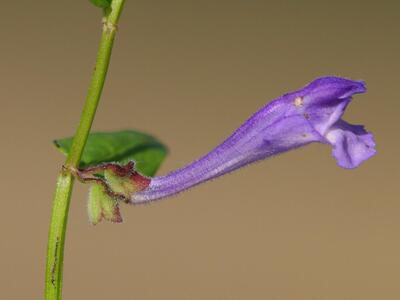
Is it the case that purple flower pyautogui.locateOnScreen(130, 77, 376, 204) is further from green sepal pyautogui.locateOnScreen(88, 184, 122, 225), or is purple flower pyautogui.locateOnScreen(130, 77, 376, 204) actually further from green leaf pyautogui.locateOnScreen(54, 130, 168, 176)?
green leaf pyautogui.locateOnScreen(54, 130, 168, 176)

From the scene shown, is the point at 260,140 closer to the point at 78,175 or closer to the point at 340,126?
→ the point at 340,126

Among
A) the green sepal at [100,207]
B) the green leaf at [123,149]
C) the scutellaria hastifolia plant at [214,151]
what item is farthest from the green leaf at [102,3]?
the green leaf at [123,149]

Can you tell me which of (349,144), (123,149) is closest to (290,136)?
(349,144)

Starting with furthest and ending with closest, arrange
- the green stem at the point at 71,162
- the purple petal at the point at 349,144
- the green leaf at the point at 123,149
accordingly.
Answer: the green leaf at the point at 123,149, the purple petal at the point at 349,144, the green stem at the point at 71,162

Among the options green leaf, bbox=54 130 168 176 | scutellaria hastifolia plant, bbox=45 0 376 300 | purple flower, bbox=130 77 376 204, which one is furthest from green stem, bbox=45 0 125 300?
green leaf, bbox=54 130 168 176

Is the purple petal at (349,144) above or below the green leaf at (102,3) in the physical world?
below

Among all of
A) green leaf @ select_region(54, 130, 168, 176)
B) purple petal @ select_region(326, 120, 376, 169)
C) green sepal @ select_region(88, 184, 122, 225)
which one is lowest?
green sepal @ select_region(88, 184, 122, 225)

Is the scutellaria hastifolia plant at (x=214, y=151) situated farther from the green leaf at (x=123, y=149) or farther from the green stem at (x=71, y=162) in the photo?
the green leaf at (x=123, y=149)

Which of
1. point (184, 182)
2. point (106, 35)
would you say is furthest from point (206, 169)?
point (106, 35)
